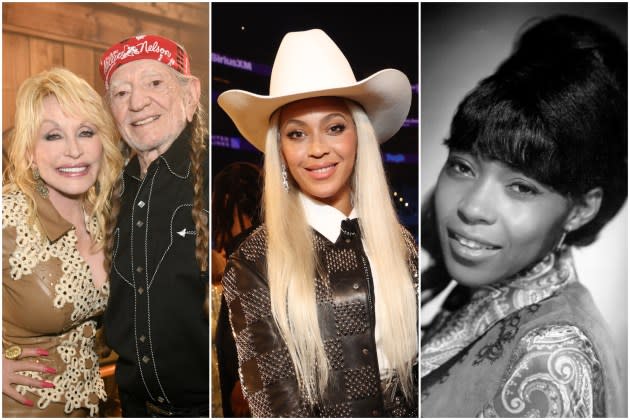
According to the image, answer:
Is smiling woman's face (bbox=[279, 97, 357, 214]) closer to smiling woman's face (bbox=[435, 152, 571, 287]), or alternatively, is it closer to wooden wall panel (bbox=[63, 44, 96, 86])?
smiling woman's face (bbox=[435, 152, 571, 287])

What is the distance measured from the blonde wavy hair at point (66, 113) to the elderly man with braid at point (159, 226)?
0.07 m

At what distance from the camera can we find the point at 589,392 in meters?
3.51

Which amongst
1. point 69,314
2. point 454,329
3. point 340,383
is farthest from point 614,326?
point 69,314

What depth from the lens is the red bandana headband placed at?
3.52 m

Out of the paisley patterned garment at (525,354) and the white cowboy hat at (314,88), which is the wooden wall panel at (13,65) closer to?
the white cowboy hat at (314,88)

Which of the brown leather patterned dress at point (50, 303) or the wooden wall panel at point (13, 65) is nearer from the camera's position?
the brown leather patterned dress at point (50, 303)

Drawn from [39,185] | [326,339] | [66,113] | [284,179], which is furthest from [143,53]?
[326,339]

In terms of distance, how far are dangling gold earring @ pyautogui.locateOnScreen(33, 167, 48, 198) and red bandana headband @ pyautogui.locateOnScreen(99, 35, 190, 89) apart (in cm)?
55

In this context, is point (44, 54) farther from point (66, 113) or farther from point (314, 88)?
point (314, 88)

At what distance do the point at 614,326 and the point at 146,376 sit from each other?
2.37m

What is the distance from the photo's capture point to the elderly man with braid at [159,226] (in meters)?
3.52

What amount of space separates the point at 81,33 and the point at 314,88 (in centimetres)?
129

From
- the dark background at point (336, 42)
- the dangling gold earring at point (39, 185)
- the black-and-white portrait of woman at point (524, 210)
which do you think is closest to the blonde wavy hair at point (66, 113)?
the dangling gold earring at point (39, 185)

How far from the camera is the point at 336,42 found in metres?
3.54
